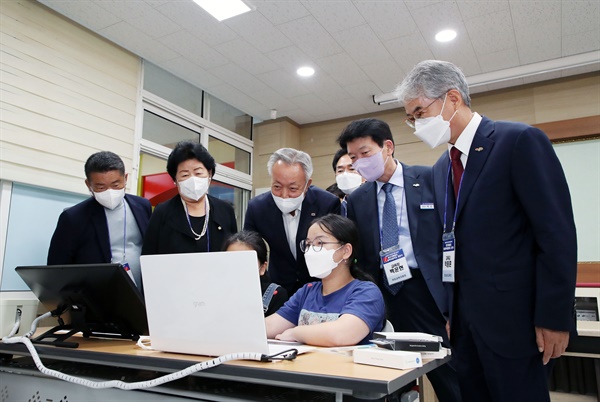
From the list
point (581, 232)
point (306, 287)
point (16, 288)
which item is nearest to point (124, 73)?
point (16, 288)

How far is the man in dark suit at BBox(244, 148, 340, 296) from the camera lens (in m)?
2.20

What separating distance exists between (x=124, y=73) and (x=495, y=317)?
4.14 meters

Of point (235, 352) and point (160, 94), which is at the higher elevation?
point (160, 94)

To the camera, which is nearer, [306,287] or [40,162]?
[306,287]

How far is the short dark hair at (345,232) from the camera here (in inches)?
69.7

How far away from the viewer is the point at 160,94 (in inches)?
191

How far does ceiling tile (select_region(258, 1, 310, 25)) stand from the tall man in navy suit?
2379 millimetres

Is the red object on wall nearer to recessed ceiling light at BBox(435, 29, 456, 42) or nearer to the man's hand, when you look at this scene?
recessed ceiling light at BBox(435, 29, 456, 42)

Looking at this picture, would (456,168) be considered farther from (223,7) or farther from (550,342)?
(223,7)

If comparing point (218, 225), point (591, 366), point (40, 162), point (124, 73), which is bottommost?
point (591, 366)

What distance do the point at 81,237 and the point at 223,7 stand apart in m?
2.26

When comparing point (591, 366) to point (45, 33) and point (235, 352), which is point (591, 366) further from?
point (45, 33)

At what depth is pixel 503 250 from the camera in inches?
53.1

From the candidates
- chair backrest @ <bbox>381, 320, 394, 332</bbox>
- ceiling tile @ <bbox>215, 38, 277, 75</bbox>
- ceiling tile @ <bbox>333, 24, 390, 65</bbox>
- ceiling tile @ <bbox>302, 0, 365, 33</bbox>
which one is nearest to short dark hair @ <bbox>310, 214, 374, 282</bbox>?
chair backrest @ <bbox>381, 320, 394, 332</bbox>
